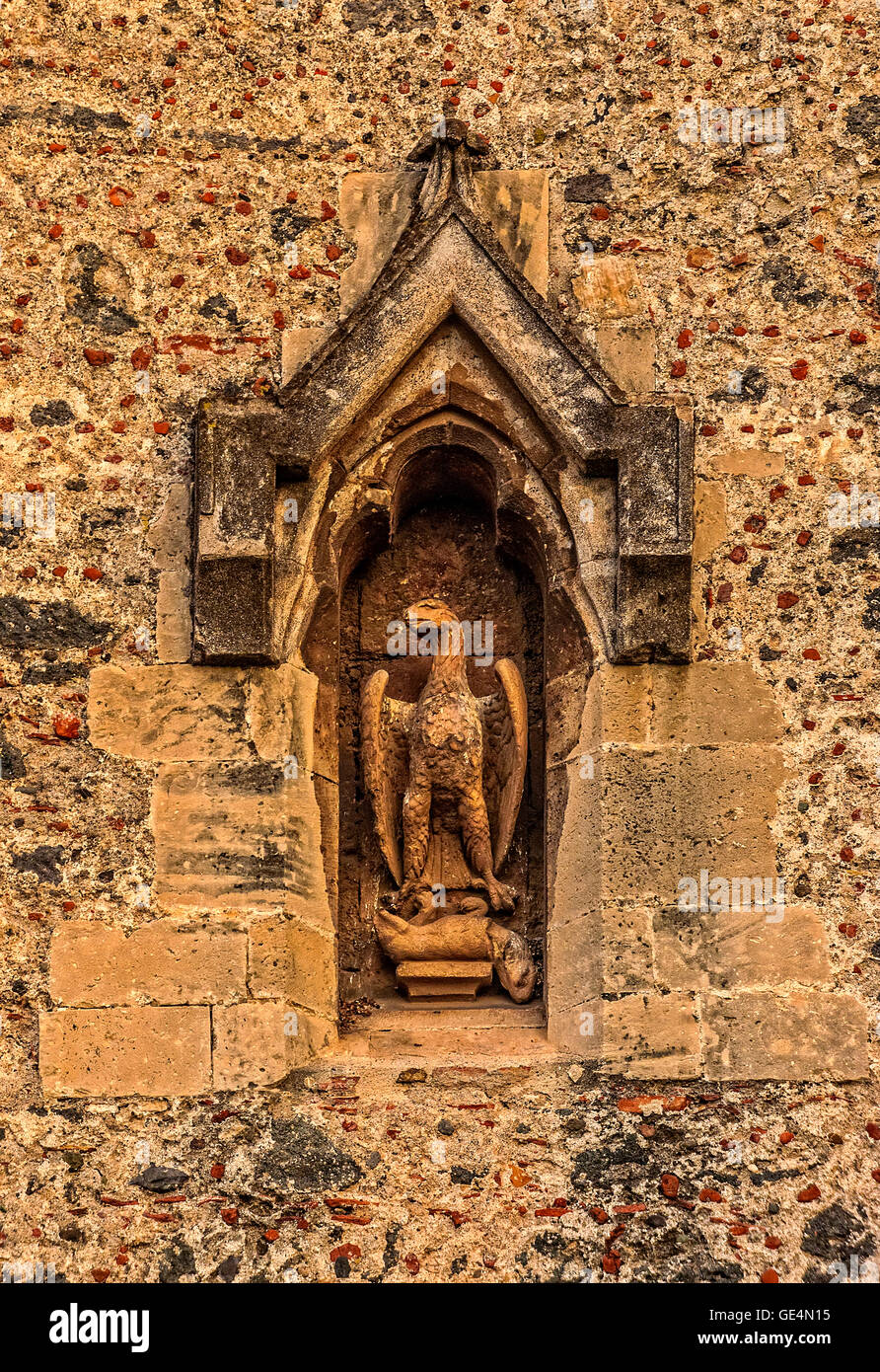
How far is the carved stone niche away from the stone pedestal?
15 centimetres

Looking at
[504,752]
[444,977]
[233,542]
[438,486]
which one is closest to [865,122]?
[438,486]

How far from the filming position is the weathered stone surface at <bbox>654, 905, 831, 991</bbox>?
223 inches

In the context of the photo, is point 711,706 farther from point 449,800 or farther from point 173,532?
point 173,532

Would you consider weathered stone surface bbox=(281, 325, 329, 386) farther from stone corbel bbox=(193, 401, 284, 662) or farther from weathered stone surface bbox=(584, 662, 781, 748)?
weathered stone surface bbox=(584, 662, 781, 748)

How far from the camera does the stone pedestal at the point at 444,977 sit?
19.8 feet

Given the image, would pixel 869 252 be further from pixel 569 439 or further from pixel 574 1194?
pixel 574 1194

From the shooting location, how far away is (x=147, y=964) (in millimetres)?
5703

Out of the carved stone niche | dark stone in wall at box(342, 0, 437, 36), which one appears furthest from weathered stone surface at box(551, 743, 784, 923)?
dark stone in wall at box(342, 0, 437, 36)

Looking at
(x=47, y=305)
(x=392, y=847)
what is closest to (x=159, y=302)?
(x=47, y=305)

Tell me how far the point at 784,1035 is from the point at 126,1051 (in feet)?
6.70

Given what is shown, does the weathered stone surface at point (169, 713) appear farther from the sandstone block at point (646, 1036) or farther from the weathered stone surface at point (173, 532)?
the sandstone block at point (646, 1036)

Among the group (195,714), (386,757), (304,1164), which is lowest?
(304,1164)

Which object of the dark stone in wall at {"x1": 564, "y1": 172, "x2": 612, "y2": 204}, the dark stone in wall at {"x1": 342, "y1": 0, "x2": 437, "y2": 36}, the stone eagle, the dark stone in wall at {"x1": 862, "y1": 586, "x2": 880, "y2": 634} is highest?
the dark stone in wall at {"x1": 342, "y1": 0, "x2": 437, "y2": 36}

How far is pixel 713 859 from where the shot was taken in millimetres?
5754
